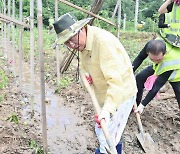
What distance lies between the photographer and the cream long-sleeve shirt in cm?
255

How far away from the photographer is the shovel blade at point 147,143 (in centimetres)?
406

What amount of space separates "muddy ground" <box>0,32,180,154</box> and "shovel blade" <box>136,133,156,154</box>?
68 millimetres

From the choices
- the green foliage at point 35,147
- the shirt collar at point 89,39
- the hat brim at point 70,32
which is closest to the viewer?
the hat brim at point 70,32

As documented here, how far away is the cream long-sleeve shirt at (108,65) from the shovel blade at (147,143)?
137 centimetres

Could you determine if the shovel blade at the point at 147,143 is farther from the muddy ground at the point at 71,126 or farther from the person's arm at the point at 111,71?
the person's arm at the point at 111,71

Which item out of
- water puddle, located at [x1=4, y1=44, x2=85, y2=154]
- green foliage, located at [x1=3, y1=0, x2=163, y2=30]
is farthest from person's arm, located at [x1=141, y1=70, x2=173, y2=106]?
green foliage, located at [x1=3, y1=0, x2=163, y2=30]

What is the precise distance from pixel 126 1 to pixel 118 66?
86.8 feet

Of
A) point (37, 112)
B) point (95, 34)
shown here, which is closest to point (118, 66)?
point (95, 34)

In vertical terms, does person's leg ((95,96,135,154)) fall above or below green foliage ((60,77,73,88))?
above

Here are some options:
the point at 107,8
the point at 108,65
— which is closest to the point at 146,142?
the point at 108,65

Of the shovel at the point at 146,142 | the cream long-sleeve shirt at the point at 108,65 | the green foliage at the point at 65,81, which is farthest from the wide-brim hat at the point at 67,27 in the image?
the green foliage at the point at 65,81

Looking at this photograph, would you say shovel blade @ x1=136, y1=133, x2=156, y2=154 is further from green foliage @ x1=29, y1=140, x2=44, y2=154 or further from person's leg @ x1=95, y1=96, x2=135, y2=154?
green foliage @ x1=29, y1=140, x2=44, y2=154

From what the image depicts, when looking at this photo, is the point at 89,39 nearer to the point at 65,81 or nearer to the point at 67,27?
the point at 67,27

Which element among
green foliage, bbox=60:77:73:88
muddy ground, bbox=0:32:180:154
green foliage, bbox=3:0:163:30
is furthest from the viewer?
green foliage, bbox=3:0:163:30
